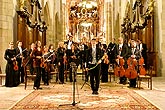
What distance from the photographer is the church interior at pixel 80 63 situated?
8602 millimetres

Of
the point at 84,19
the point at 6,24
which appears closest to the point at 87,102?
the point at 6,24

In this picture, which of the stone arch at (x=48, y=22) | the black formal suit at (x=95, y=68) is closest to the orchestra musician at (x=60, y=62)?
the black formal suit at (x=95, y=68)

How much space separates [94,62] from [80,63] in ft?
13.1

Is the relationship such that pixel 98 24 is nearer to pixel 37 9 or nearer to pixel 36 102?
pixel 37 9

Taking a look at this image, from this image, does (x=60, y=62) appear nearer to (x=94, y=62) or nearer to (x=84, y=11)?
(x=94, y=62)

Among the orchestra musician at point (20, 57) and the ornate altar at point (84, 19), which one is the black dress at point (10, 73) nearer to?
the orchestra musician at point (20, 57)

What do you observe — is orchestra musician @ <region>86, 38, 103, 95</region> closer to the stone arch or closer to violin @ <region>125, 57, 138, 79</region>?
violin @ <region>125, 57, 138, 79</region>

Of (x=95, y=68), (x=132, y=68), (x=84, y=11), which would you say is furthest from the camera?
(x=84, y=11)

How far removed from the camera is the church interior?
8602mm

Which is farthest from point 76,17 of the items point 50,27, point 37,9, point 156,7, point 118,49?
point 118,49

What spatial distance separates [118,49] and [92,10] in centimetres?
3271

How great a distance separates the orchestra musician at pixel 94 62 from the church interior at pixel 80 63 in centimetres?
3

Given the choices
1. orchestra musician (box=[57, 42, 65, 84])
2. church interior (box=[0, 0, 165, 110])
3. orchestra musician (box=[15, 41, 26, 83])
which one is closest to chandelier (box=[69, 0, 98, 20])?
church interior (box=[0, 0, 165, 110])

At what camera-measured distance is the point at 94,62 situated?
10.2m
